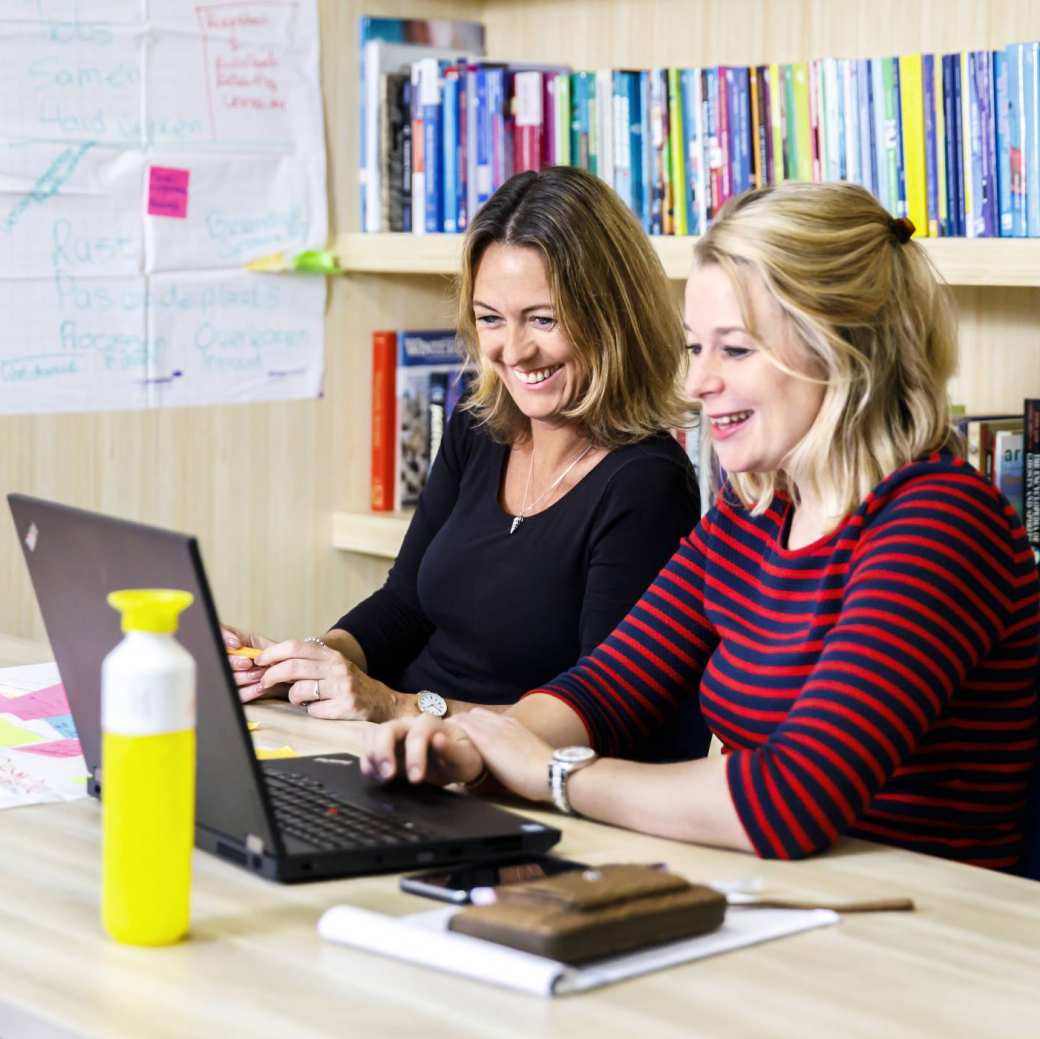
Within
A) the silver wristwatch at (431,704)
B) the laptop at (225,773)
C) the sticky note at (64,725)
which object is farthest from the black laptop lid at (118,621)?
the silver wristwatch at (431,704)

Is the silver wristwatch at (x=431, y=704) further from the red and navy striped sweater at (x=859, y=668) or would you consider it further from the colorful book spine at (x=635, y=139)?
the colorful book spine at (x=635, y=139)

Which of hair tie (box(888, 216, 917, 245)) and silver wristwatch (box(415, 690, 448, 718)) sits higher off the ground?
hair tie (box(888, 216, 917, 245))

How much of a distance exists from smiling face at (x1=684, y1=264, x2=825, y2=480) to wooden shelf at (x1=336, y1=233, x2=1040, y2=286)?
3.11 feet

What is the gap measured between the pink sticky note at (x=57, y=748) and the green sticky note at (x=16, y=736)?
2 cm

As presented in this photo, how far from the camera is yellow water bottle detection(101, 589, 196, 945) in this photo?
1.02 m

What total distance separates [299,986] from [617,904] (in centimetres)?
20

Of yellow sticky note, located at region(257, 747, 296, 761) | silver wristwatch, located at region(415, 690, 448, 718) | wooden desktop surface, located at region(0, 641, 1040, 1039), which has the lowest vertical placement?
wooden desktop surface, located at region(0, 641, 1040, 1039)

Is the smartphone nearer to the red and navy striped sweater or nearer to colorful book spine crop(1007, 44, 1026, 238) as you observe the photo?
the red and navy striped sweater

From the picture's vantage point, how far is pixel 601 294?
2.08m

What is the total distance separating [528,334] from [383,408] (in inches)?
45.4

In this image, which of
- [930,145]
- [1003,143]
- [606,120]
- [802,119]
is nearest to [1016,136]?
[1003,143]

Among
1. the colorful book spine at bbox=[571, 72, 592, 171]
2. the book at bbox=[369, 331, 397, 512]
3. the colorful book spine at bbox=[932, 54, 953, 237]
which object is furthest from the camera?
the book at bbox=[369, 331, 397, 512]

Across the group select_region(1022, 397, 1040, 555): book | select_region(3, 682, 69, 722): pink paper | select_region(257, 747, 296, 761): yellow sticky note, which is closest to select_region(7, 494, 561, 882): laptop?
select_region(257, 747, 296, 761): yellow sticky note

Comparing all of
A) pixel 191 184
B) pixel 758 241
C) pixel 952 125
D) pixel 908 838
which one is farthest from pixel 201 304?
pixel 908 838
